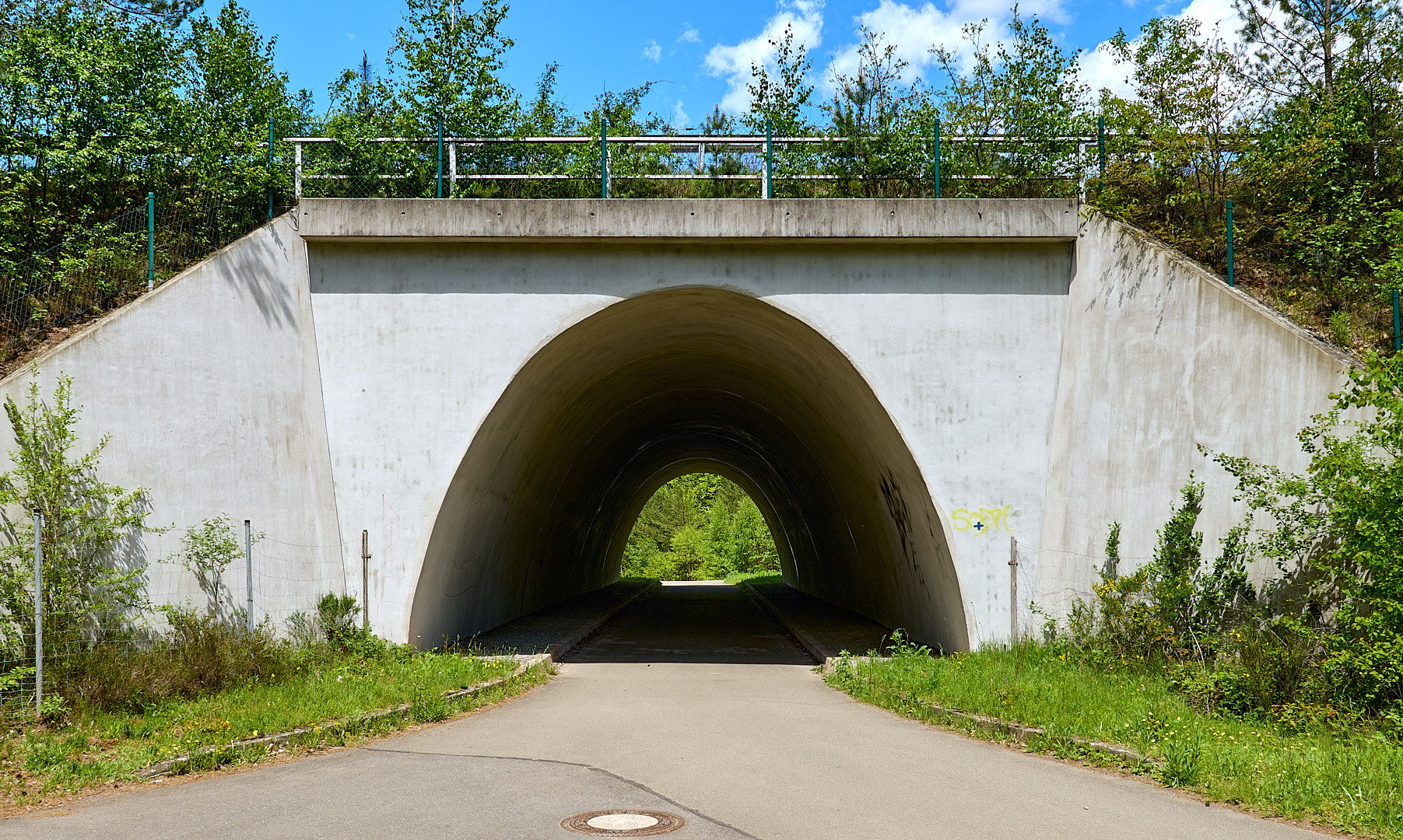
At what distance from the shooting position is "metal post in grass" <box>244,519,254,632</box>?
10.9 metres

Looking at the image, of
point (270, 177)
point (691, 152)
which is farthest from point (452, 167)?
point (691, 152)

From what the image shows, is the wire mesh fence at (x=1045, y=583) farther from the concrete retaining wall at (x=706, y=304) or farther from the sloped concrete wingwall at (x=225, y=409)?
the sloped concrete wingwall at (x=225, y=409)

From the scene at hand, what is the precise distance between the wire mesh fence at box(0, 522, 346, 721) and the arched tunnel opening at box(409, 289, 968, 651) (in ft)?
4.84

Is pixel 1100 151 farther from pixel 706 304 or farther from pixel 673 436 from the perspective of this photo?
pixel 673 436

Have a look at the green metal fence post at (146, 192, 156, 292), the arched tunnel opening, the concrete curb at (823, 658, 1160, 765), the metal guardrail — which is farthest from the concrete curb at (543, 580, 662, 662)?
the green metal fence post at (146, 192, 156, 292)

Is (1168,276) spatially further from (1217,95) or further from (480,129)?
(480,129)

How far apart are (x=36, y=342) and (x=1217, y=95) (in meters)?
15.3

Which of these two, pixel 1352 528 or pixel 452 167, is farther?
pixel 452 167

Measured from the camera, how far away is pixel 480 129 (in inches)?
557

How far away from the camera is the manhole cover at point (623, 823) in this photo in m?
5.72

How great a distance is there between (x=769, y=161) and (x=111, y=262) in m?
8.31

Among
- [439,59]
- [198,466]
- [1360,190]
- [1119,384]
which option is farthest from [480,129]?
[1360,190]

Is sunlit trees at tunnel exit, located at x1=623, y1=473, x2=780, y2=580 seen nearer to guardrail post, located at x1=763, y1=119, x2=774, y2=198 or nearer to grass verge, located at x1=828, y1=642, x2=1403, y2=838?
guardrail post, located at x1=763, y1=119, x2=774, y2=198

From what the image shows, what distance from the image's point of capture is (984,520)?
12383 mm
